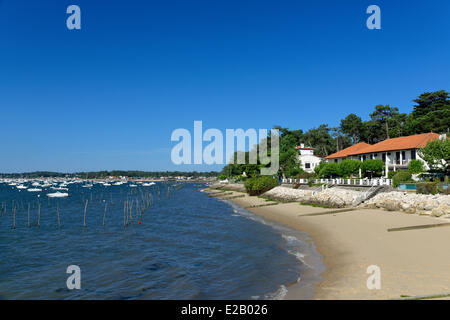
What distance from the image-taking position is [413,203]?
97.8 feet

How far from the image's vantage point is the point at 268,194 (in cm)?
6012

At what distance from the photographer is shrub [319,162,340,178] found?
55.3 m

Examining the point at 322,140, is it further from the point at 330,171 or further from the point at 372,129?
the point at 330,171

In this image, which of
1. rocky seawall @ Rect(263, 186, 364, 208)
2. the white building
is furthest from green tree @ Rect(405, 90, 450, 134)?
rocky seawall @ Rect(263, 186, 364, 208)

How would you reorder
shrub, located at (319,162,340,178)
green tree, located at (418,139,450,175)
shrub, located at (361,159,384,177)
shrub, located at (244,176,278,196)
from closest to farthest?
green tree, located at (418,139,450,175), shrub, located at (361,159,384,177), shrub, located at (319,162,340,178), shrub, located at (244,176,278,196)

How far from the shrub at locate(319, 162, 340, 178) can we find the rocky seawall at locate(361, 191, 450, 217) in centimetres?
2054

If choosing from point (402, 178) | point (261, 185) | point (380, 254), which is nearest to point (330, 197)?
point (402, 178)

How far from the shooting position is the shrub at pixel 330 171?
55312 millimetres

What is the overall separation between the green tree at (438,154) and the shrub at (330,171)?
52.4 ft

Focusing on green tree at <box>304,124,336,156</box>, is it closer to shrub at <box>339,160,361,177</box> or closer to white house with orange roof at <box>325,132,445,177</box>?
white house with orange roof at <box>325,132,445,177</box>

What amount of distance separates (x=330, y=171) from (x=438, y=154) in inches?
Answer: 754
